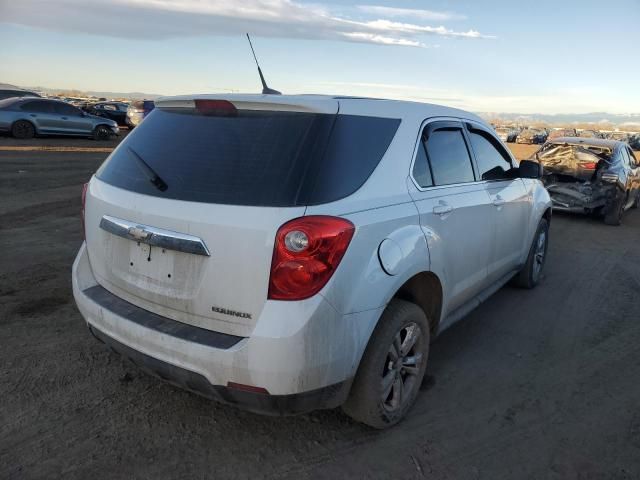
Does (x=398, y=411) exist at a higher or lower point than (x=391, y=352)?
lower

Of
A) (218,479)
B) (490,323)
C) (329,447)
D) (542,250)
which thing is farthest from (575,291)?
(218,479)

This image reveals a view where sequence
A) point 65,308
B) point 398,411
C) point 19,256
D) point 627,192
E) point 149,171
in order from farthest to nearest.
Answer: point 627,192
point 19,256
point 65,308
point 398,411
point 149,171

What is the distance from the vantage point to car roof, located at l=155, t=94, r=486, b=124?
104 inches

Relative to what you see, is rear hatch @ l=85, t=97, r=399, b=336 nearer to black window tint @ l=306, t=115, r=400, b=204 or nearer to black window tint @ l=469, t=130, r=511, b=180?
black window tint @ l=306, t=115, r=400, b=204

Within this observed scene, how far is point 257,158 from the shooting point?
2.53 m

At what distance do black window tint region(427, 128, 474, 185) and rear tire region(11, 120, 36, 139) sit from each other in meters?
18.1

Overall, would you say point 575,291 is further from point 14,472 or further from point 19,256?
point 19,256

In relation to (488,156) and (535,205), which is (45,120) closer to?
(535,205)

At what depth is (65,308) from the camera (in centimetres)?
432

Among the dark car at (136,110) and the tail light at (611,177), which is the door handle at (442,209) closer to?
the tail light at (611,177)

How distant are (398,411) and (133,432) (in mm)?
1472

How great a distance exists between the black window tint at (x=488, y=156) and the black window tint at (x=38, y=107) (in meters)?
17.8

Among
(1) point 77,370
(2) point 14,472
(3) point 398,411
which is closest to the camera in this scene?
(2) point 14,472

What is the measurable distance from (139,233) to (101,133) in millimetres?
20180
